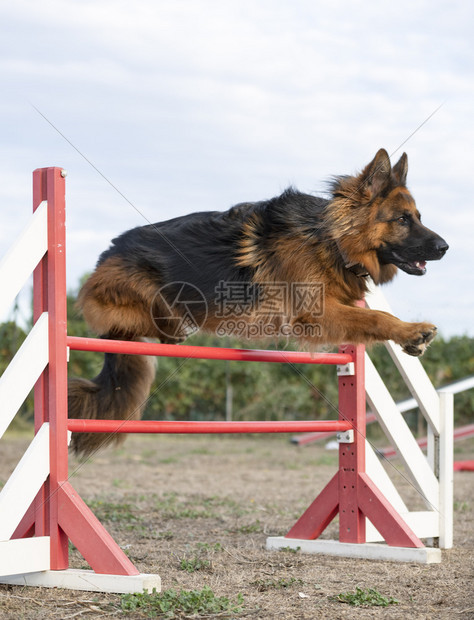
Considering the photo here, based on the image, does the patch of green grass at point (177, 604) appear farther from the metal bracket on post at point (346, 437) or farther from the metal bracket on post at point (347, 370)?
the metal bracket on post at point (347, 370)

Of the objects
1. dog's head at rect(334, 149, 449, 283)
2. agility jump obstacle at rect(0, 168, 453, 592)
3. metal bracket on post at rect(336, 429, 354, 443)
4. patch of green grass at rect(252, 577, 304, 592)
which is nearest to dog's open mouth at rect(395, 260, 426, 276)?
dog's head at rect(334, 149, 449, 283)

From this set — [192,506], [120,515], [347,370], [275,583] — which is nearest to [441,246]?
[347,370]

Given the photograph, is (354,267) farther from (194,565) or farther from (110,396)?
(194,565)

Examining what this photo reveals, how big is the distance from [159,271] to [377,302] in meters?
1.49

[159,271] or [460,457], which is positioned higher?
[159,271]

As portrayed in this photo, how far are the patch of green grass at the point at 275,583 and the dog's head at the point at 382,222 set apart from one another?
1.69 meters

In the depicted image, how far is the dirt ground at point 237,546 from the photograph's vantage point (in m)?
2.97

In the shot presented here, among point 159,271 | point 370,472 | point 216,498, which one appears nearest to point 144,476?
point 216,498

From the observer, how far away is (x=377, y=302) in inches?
174

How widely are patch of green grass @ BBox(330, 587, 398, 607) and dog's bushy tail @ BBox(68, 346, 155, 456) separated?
4.90ft

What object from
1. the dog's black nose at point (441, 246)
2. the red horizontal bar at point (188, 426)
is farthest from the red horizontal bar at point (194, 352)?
the dog's black nose at point (441, 246)

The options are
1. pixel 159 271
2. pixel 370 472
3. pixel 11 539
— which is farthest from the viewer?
pixel 370 472

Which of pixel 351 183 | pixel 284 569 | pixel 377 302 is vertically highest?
pixel 351 183

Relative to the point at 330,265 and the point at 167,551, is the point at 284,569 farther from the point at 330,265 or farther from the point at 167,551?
the point at 330,265
